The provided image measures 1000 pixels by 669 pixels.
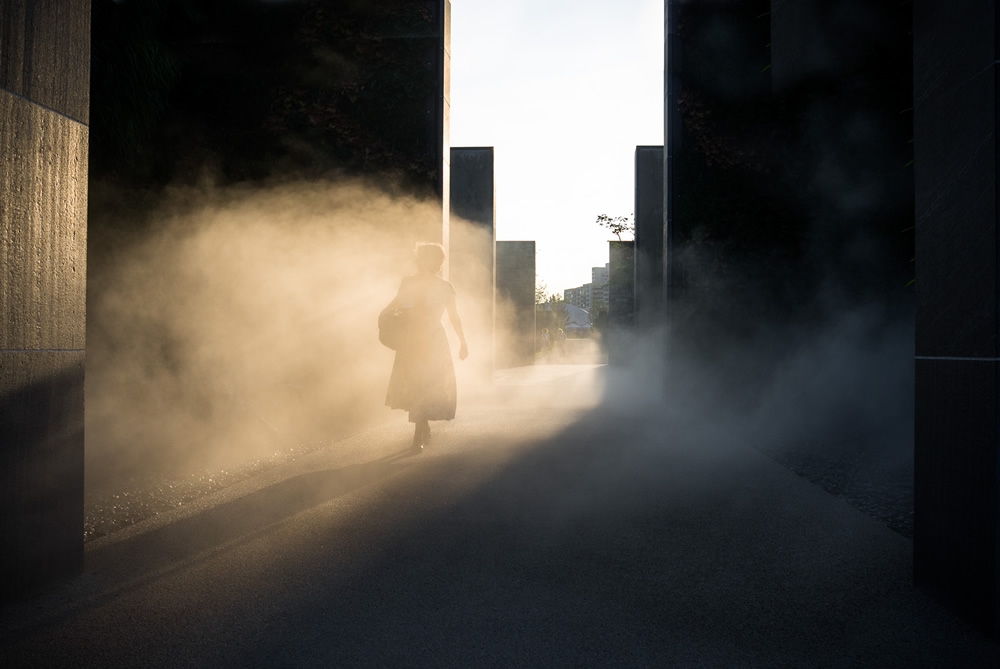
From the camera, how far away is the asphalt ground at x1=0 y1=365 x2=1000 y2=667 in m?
2.31

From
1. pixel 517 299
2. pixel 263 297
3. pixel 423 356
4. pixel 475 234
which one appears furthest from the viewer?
pixel 517 299

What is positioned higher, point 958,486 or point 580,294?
point 580,294

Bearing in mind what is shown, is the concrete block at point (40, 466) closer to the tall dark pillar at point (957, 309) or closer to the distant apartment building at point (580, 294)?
the tall dark pillar at point (957, 309)

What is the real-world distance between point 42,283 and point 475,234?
53.6 ft

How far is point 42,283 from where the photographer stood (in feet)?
9.20

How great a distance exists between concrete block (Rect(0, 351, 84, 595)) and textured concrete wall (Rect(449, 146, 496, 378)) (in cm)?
1468

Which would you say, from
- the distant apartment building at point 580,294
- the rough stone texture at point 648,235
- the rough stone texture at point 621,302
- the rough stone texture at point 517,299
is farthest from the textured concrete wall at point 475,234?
the distant apartment building at point 580,294

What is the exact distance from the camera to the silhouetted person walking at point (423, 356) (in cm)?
614

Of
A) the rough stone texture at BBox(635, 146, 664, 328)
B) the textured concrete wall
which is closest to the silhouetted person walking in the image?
the textured concrete wall

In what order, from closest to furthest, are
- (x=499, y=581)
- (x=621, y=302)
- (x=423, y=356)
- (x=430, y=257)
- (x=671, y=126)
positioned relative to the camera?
1. (x=499, y=581)
2. (x=423, y=356)
3. (x=430, y=257)
4. (x=671, y=126)
5. (x=621, y=302)

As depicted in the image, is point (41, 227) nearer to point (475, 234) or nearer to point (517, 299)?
point (475, 234)

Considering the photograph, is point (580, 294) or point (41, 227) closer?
point (41, 227)

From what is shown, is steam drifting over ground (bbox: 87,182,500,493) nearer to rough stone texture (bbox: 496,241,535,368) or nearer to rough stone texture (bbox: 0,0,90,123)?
rough stone texture (bbox: 0,0,90,123)

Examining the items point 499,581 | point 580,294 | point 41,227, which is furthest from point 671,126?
point 580,294
